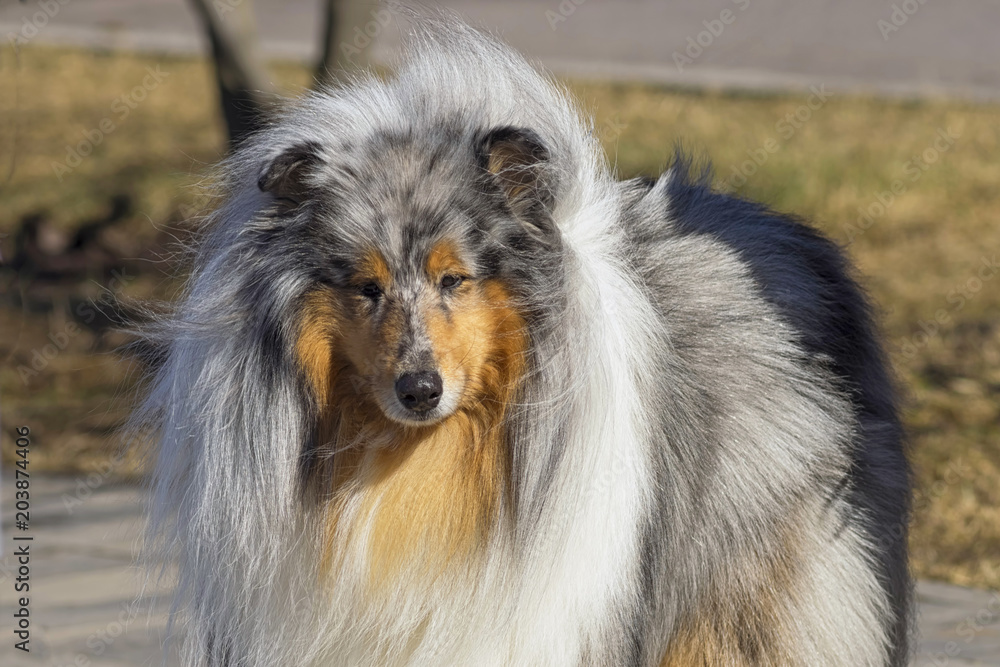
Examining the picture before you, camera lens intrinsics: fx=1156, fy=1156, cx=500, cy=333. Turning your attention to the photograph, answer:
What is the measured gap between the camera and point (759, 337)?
344cm
